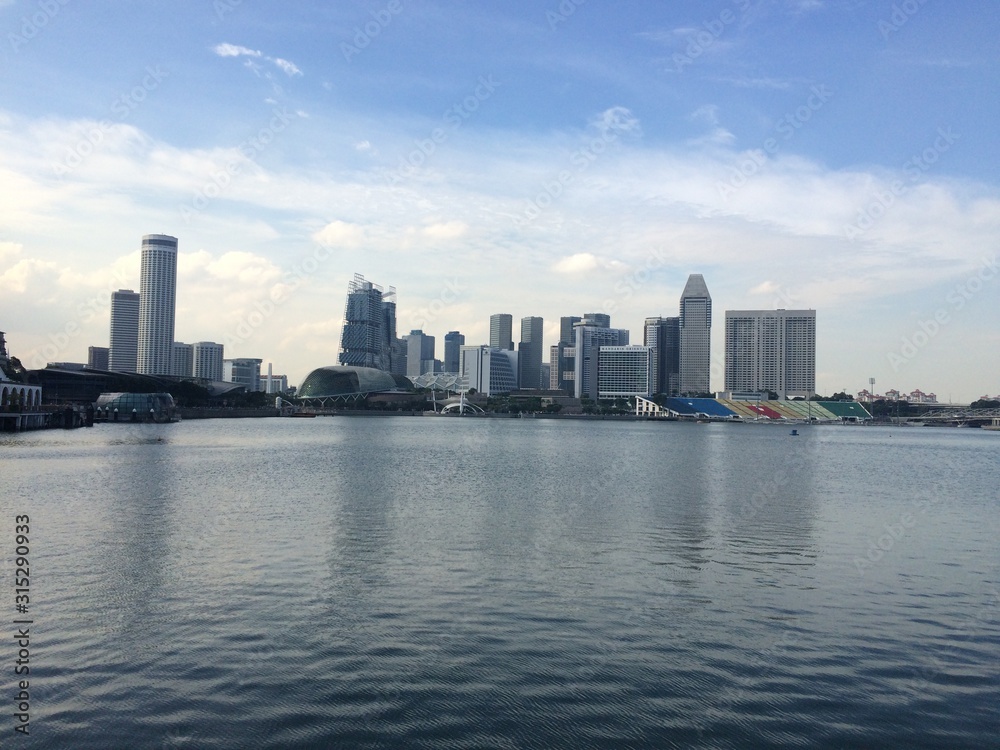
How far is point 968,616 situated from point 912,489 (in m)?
34.8

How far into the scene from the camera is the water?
12172 mm

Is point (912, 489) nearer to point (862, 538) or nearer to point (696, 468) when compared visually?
point (696, 468)

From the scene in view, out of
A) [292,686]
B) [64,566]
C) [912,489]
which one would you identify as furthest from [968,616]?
[912,489]

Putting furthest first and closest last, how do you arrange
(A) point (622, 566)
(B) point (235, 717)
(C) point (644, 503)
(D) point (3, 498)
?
(C) point (644, 503) → (D) point (3, 498) → (A) point (622, 566) → (B) point (235, 717)

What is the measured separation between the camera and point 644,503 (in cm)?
3866

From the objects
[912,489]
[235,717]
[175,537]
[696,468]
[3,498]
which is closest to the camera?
[235,717]

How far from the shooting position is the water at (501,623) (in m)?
12.2

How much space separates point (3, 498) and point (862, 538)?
38.4 m

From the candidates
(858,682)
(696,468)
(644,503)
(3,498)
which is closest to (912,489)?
(696,468)

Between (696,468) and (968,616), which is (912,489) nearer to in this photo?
(696,468)

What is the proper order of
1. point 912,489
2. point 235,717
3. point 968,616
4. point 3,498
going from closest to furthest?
point 235,717, point 968,616, point 3,498, point 912,489

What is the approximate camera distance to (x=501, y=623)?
56.9 feet

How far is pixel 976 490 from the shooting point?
50281 millimetres

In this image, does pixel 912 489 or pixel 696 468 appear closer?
pixel 912 489
